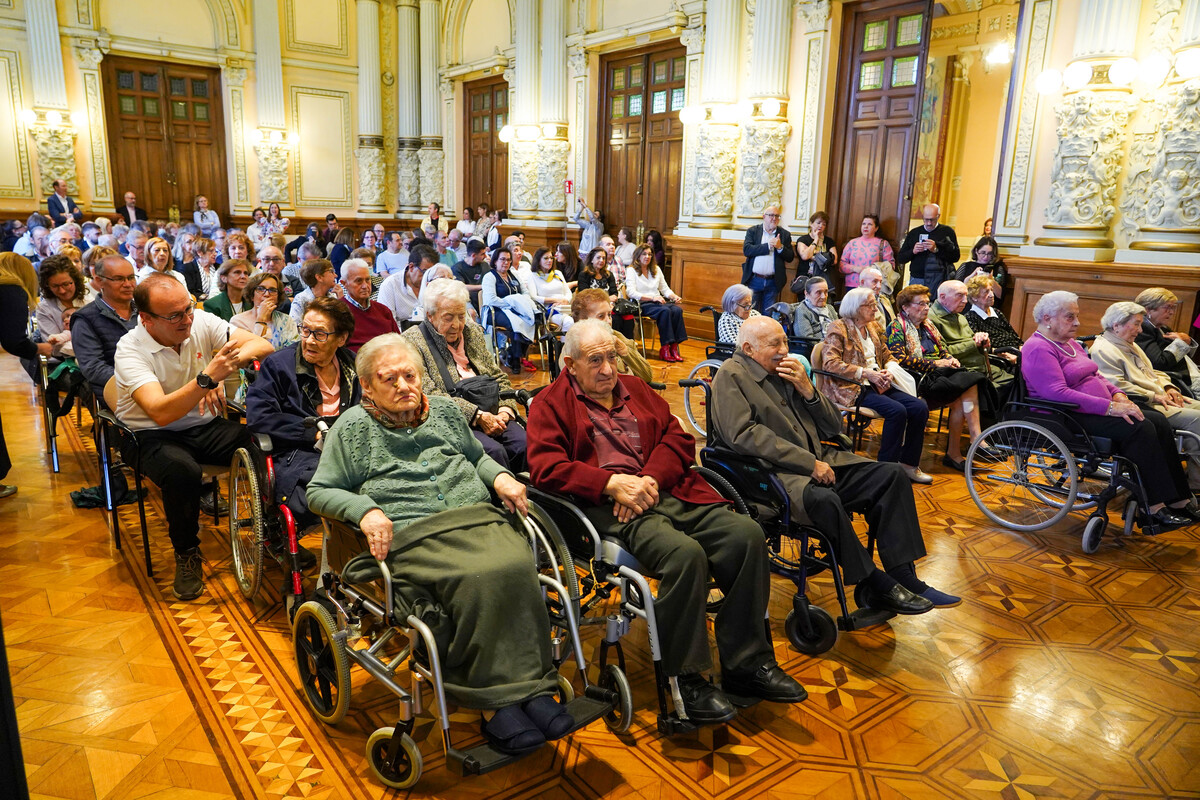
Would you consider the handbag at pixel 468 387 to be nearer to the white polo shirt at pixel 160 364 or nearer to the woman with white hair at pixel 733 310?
the white polo shirt at pixel 160 364

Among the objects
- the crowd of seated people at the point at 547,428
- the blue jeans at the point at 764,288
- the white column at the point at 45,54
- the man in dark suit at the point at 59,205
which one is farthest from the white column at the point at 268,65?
the crowd of seated people at the point at 547,428

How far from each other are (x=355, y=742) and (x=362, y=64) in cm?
1414

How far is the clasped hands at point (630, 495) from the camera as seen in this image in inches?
96.6

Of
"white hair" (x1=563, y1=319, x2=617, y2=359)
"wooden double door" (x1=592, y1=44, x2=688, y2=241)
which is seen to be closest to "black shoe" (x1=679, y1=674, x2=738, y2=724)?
"white hair" (x1=563, y1=319, x2=617, y2=359)

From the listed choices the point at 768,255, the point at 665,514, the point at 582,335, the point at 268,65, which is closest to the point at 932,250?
the point at 768,255

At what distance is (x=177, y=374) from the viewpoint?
10.5 ft

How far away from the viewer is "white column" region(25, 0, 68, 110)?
37.6 ft

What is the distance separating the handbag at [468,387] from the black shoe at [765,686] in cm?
163

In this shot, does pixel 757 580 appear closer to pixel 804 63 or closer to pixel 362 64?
pixel 804 63

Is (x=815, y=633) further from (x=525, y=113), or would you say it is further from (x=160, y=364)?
(x=525, y=113)

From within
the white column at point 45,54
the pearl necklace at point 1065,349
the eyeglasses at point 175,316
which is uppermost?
the white column at point 45,54

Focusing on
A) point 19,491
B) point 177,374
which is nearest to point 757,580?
point 177,374

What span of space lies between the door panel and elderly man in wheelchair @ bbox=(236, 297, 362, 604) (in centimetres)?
1044

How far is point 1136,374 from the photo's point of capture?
420 centimetres
